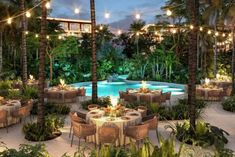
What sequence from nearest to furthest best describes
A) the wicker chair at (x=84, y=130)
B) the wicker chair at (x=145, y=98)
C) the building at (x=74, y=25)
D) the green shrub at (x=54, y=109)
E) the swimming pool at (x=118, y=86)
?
the wicker chair at (x=84, y=130) → the green shrub at (x=54, y=109) → the wicker chair at (x=145, y=98) → the swimming pool at (x=118, y=86) → the building at (x=74, y=25)

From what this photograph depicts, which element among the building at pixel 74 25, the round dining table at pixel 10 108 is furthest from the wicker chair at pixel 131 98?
the building at pixel 74 25

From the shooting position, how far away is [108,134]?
7414mm

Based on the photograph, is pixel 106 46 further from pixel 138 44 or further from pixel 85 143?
pixel 85 143

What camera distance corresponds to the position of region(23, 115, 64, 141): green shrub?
27.7 feet

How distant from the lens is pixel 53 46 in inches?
895

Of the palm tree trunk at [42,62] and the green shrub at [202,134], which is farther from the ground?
the palm tree trunk at [42,62]

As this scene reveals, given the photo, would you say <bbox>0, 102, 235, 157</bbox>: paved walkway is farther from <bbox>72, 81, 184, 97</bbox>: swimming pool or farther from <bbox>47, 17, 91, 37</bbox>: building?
<bbox>47, 17, 91, 37</bbox>: building

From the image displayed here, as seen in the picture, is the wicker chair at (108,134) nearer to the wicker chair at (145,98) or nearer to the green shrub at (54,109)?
the green shrub at (54,109)

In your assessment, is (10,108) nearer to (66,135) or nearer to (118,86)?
(66,135)

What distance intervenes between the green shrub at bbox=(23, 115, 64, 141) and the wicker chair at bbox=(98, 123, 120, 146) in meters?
1.90

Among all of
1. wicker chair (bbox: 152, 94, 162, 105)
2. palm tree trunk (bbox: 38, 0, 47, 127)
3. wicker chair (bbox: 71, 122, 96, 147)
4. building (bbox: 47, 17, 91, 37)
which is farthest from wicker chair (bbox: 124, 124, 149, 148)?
building (bbox: 47, 17, 91, 37)

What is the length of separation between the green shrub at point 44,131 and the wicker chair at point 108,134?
1897mm

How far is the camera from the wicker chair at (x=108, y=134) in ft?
24.2

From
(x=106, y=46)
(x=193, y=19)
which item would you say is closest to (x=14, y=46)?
(x=106, y=46)
